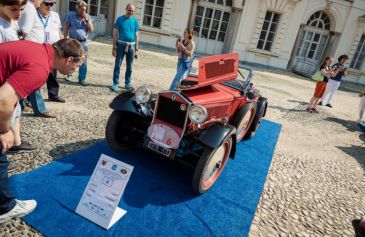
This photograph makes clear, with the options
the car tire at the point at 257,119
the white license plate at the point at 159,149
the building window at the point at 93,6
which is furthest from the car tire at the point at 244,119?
the building window at the point at 93,6

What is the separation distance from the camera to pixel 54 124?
4.46m

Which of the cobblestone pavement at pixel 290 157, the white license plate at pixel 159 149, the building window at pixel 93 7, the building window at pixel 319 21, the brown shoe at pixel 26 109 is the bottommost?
the cobblestone pavement at pixel 290 157

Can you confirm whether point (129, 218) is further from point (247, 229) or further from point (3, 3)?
point (3, 3)

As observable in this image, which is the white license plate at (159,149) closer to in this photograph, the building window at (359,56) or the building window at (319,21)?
the building window at (319,21)

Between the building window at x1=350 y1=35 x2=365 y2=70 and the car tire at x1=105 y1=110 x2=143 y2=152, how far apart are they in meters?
19.6

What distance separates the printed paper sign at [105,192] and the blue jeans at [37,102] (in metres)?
2.41

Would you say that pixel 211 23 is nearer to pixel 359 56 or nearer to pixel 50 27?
pixel 359 56

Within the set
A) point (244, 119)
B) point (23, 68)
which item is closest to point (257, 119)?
point (244, 119)

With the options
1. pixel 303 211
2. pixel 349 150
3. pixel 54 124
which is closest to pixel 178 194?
pixel 303 211

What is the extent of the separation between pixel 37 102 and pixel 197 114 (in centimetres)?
272

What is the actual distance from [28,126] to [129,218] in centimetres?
244

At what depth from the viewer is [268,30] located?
17328 millimetres

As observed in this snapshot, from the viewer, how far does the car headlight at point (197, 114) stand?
327cm

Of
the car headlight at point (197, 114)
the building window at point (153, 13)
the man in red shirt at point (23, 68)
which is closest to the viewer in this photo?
the man in red shirt at point (23, 68)
